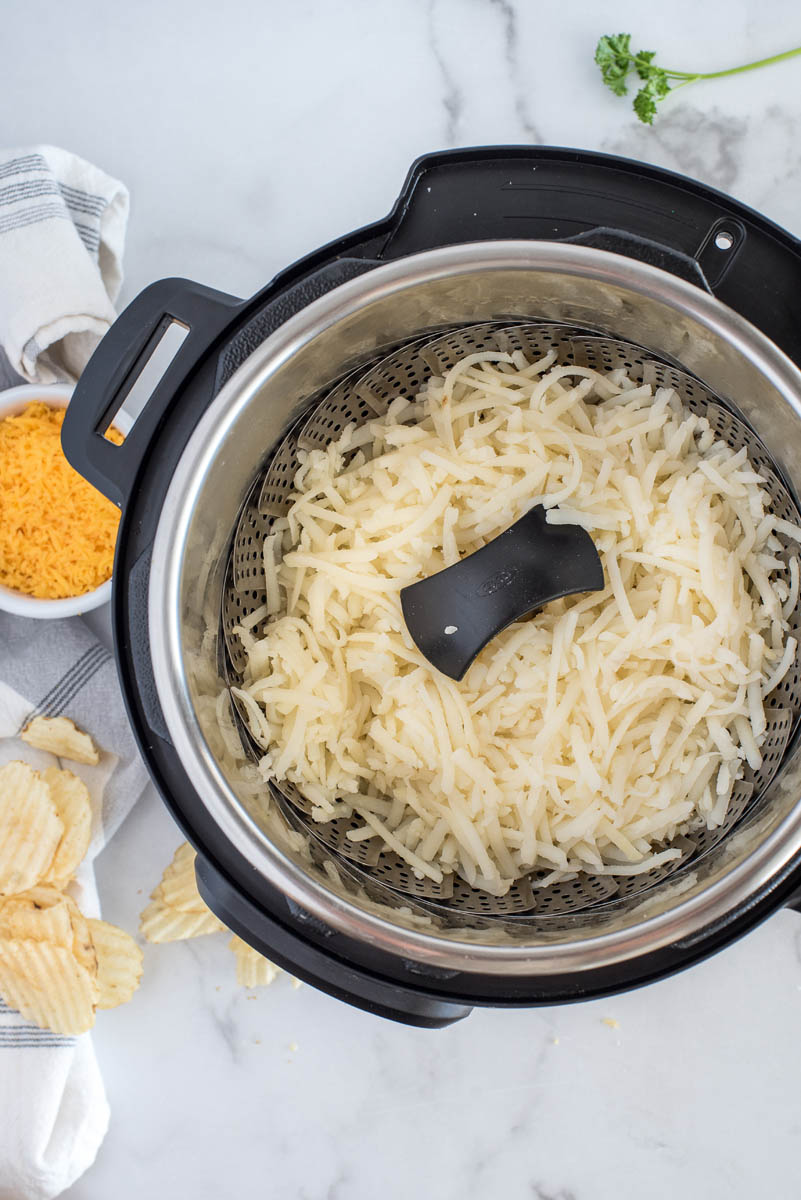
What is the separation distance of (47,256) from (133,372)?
0.40 metres

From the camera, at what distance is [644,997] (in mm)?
1312

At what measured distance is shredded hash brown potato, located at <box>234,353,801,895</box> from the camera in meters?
1.04

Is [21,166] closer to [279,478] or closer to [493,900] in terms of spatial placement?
[279,478]

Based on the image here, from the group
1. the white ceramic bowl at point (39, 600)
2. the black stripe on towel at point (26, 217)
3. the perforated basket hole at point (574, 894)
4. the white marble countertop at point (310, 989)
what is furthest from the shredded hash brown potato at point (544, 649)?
the black stripe on towel at point (26, 217)

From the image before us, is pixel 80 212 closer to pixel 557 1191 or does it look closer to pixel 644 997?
pixel 644 997

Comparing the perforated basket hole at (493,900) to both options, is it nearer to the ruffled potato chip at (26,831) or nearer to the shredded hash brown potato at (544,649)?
the shredded hash brown potato at (544,649)

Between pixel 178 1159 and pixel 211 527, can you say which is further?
pixel 178 1159

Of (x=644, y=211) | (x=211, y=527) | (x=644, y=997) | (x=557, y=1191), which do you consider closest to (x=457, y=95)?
(x=644, y=211)

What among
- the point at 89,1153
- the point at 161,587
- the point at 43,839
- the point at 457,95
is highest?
the point at 457,95

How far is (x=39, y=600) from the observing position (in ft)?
4.12

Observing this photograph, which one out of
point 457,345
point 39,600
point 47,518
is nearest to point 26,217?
point 47,518

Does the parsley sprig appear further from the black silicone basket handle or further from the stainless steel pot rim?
the black silicone basket handle

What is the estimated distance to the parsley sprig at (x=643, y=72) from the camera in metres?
1.28

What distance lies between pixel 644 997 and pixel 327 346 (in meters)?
0.93
